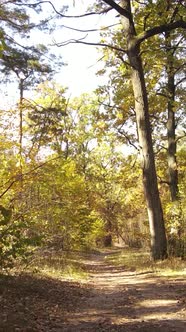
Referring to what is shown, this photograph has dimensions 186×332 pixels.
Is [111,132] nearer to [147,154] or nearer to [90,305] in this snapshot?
[147,154]

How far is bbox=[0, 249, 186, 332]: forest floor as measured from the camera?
5.86 metres

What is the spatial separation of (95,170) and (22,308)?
38.1 m

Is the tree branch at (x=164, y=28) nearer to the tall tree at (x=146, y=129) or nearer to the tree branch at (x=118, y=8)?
the tall tree at (x=146, y=129)

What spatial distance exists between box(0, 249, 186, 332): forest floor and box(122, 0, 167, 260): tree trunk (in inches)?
116

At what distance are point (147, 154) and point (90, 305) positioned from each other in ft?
22.6

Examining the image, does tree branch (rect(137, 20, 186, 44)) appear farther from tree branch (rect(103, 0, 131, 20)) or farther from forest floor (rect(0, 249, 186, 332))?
forest floor (rect(0, 249, 186, 332))

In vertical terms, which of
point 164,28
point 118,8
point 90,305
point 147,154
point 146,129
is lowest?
point 90,305

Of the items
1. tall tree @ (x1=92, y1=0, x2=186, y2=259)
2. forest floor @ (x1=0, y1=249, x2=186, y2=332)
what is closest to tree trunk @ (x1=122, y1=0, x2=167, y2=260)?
tall tree @ (x1=92, y1=0, x2=186, y2=259)

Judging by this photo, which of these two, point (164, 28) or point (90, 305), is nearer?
point (90, 305)

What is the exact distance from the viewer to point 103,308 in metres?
7.34

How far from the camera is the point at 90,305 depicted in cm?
767

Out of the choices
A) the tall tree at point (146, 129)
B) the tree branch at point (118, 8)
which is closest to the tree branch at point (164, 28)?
the tall tree at point (146, 129)

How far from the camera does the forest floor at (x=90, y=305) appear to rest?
19.2 ft

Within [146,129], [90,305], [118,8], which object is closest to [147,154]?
[146,129]
